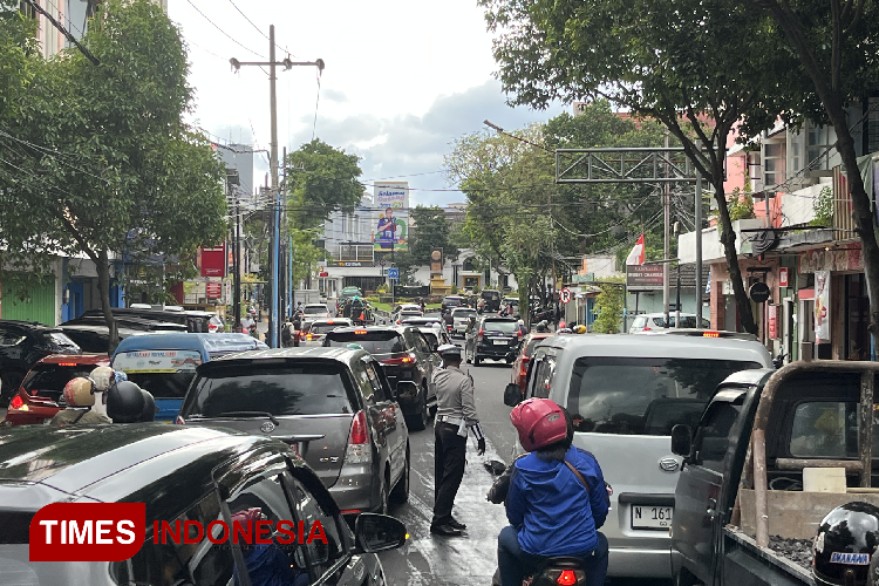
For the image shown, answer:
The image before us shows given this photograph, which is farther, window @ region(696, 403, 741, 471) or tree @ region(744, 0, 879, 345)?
tree @ region(744, 0, 879, 345)

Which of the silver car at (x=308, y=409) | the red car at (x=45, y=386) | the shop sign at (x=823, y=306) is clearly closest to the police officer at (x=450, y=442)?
the silver car at (x=308, y=409)

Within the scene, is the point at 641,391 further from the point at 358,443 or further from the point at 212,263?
the point at 212,263

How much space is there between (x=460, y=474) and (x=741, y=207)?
1983cm

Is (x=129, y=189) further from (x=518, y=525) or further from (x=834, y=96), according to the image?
(x=518, y=525)

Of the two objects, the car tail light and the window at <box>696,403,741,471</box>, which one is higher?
the window at <box>696,403,741,471</box>

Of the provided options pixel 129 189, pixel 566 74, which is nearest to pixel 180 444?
pixel 566 74

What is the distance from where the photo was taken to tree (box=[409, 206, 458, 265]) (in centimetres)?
12344

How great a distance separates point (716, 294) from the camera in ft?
122

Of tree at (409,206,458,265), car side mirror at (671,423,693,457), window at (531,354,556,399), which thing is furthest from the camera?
tree at (409,206,458,265)

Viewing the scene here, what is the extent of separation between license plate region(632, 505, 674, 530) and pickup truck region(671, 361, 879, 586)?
1198mm

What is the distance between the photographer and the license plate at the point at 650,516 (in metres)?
7.39

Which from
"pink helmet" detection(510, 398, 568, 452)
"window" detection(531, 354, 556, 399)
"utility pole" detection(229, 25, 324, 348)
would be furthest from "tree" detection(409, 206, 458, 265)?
"pink helmet" detection(510, 398, 568, 452)

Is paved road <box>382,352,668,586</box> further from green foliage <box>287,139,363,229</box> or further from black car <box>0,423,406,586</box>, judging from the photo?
green foliage <box>287,139,363,229</box>

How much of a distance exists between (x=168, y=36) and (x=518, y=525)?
68.7 ft
